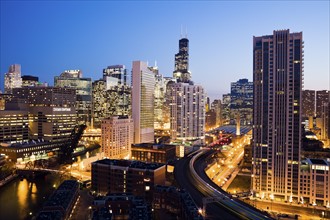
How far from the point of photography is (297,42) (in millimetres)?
45000

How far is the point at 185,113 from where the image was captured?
3445 inches

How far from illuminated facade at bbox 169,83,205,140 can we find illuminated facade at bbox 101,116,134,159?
20.6m

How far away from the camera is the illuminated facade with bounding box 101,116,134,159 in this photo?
219 ft

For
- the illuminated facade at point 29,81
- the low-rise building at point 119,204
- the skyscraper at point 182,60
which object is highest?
the skyscraper at point 182,60

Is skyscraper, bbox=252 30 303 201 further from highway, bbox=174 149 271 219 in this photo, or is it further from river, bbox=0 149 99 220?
river, bbox=0 149 99 220

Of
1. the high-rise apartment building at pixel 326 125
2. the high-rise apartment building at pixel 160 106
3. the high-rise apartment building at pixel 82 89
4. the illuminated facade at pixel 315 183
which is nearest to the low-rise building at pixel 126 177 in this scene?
the illuminated facade at pixel 315 183

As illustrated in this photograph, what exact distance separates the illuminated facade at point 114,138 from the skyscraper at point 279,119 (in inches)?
1273

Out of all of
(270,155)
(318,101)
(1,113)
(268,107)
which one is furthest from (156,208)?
(318,101)

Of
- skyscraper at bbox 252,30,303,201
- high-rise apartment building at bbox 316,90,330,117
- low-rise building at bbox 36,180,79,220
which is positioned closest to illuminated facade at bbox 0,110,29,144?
low-rise building at bbox 36,180,79,220

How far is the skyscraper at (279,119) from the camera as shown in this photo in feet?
146

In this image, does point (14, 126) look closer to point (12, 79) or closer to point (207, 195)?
point (207, 195)

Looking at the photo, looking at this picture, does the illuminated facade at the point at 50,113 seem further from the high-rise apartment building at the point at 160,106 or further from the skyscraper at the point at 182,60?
the skyscraper at the point at 182,60

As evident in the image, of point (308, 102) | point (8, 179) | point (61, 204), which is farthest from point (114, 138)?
point (308, 102)

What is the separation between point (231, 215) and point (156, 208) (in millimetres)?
8926
